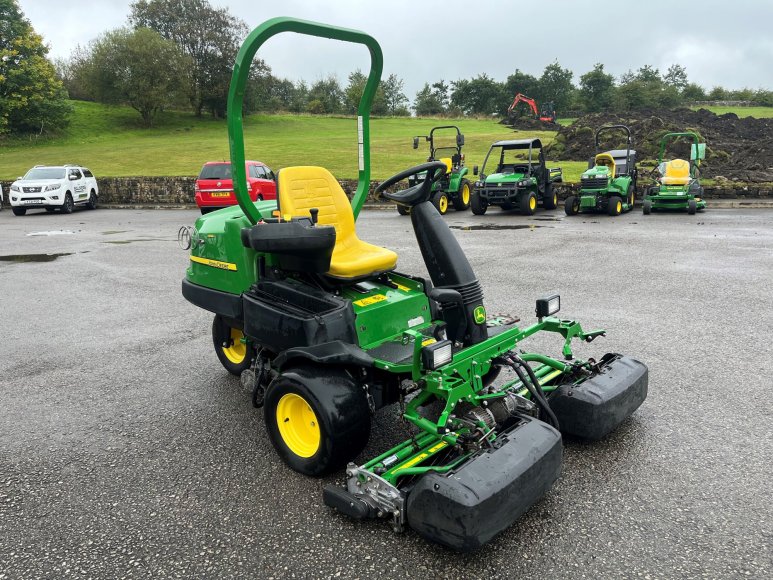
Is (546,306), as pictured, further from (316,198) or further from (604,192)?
(604,192)

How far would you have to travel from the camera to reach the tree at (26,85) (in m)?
36.0

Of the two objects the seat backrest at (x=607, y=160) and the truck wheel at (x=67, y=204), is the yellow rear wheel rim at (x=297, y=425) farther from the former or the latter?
the truck wheel at (x=67, y=204)

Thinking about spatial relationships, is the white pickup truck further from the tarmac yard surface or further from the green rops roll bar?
the green rops roll bar

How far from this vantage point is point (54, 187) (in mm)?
18953

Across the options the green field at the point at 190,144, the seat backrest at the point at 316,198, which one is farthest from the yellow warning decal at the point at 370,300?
the green field at the point at 190,144

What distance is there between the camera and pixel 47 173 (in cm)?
1950

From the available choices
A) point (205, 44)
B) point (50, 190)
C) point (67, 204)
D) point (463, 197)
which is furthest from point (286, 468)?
point (205, 44)

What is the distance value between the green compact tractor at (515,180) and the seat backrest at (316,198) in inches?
477

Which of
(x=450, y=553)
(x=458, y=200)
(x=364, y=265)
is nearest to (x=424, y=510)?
(x=450, y=553)

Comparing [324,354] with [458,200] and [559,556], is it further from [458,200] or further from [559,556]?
[458,200]

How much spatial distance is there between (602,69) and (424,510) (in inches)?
2671

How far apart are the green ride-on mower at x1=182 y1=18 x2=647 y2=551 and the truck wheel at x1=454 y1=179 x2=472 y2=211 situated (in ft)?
42.8

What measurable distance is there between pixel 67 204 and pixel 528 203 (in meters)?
14.8

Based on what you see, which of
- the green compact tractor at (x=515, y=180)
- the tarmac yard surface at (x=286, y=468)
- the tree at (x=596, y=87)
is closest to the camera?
the tarmac yard surface at (x=286, y=468)
